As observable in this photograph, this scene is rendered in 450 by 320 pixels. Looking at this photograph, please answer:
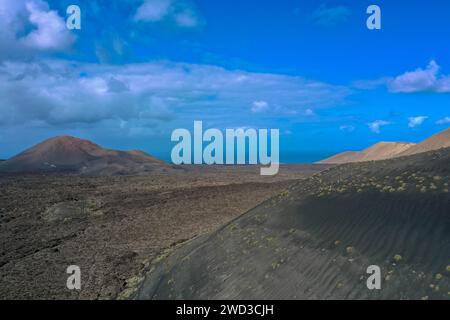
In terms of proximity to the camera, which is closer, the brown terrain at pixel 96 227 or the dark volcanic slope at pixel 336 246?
the dark volcanic slope at pixel 336 246

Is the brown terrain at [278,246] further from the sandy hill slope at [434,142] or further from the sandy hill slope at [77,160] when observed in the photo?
the sandy hill slope at [77,160]

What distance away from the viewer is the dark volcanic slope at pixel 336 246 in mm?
7805

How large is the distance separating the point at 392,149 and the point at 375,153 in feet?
15.1

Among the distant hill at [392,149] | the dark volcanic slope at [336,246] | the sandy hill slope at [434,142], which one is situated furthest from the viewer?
the distant hill at [392,149]

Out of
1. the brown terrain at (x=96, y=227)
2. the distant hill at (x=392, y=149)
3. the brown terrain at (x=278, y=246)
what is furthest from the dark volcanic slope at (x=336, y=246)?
the distant hill at (x=392, y=149)

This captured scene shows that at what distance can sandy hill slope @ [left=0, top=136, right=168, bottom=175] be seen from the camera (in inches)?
2699

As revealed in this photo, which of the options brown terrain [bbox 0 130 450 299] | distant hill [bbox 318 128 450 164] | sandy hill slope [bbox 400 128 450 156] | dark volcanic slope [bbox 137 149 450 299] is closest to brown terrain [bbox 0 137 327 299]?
brown terrain [bbox 0 130 450 299]

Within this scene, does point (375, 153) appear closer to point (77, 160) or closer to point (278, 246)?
point (77, 160)

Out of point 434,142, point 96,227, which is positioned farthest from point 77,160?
point 434,142

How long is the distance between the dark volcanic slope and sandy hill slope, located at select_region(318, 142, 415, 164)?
58763 millimetres

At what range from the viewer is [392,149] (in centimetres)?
7769

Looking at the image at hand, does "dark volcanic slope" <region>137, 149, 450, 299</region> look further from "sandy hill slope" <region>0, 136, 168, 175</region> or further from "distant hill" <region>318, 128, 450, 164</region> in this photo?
"sandy hill slope" <region>0, 136, 168, 175</region>

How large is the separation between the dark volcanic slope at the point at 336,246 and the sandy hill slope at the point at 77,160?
53.4 metres

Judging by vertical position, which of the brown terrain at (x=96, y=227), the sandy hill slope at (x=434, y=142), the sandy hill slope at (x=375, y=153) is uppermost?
the sandy hill slope at (x=375, y=153)
